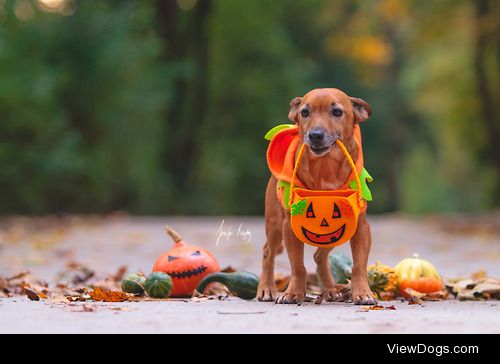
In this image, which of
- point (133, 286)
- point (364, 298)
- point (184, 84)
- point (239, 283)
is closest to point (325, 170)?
point (364, 298)

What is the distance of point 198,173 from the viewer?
95.6 ft

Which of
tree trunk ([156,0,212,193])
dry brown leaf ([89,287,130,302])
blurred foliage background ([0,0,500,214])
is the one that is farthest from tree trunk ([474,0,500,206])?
dry brown leaf ([89,287,130,302])

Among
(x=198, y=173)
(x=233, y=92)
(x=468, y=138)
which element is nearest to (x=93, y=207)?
(x=198, y=173)

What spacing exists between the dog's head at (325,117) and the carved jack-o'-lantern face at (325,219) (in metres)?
0.32

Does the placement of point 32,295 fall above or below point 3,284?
above

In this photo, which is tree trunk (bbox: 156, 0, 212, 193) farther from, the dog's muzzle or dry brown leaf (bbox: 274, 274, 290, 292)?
the dog's muzzle

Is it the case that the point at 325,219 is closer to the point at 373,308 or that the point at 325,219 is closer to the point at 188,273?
the point at 373,308

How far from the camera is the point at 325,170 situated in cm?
572

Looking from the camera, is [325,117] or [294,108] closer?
[325,117]

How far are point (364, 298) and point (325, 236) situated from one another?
43 cm

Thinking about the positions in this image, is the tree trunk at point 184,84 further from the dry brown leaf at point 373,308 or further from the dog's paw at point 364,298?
the dry brown leaf at point 373,308

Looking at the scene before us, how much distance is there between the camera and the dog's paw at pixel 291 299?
5.72 meters

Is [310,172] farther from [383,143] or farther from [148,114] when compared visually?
[383,143]

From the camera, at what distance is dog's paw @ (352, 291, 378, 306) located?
5.61 m
